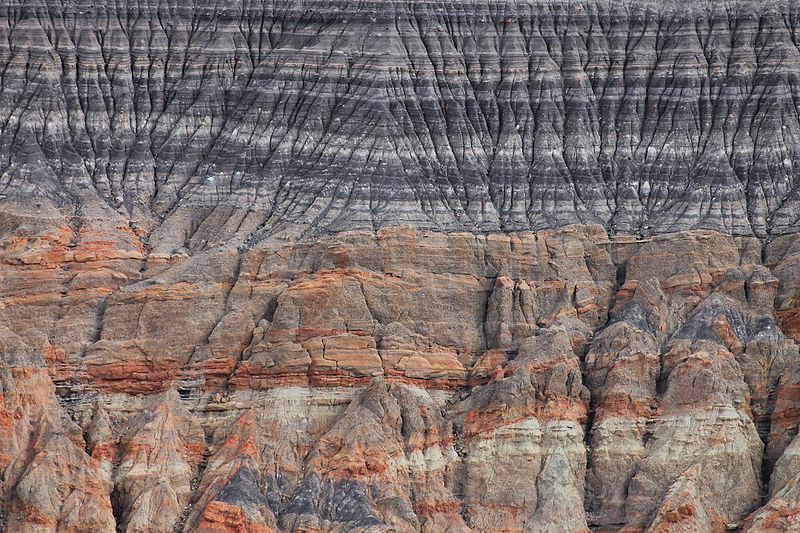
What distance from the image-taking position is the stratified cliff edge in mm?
106812

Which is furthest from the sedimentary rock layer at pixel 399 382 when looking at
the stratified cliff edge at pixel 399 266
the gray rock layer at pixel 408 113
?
the gray rock layer at pixel 408 113

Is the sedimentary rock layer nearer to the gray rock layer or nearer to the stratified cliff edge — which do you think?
the stratified cliff edge

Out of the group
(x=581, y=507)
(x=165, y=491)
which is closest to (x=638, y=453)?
(x=581, y=507)

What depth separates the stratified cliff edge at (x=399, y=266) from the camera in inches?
4205

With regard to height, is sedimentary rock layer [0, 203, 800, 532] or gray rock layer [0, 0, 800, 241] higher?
gray rock layer [0, 0, 800, 241]

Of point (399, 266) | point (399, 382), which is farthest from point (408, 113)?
point (399, 382)

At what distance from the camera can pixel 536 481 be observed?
10794cm

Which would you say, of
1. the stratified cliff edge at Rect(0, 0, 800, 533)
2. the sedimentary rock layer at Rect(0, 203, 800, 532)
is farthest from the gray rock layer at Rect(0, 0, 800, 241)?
the sedimentary rock layer at Rect(0, 203, 800, 532)

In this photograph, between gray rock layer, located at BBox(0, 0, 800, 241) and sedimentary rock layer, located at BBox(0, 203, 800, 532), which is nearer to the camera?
sedimentary rock layer, located at BBox(0, 203, 800, 532)

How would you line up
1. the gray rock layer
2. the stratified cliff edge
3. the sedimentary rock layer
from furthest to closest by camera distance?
the gray rock layer
the stratified cliff edge
the sedimentary rock layer

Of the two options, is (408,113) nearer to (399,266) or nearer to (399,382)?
(399,266)

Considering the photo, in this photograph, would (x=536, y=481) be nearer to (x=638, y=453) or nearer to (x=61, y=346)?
(x=638, y=453)

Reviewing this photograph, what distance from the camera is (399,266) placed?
370 ft

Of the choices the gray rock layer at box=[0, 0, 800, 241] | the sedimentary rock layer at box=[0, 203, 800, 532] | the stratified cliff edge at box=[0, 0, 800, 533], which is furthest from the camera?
the gray rock layer at box=[0, 0, 800, 241]
